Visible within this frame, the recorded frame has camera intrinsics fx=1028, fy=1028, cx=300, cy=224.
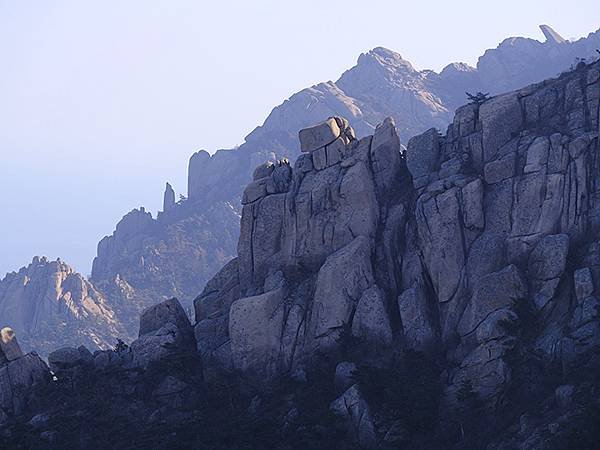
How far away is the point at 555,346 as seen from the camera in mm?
74438

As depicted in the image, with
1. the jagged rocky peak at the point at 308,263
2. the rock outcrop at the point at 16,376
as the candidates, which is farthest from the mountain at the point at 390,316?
the rock outcrop at the point at 16,376

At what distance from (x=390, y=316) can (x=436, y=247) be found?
683 centimetres

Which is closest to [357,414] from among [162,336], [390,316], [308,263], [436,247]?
[390,316]

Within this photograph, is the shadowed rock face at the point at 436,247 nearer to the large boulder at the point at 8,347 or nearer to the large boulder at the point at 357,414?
the large boulder at the point at 357,414

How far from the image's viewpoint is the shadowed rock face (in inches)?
3049

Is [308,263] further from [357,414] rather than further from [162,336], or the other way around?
[357,414]

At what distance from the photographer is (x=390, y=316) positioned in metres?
84.8

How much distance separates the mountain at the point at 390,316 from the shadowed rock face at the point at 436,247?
15cm

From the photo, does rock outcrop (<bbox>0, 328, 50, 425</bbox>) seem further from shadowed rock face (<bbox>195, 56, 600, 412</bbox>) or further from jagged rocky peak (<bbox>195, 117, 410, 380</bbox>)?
shadowed rock face (<bbox>195, 56, 600, 412</bbox>)

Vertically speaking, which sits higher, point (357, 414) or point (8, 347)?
point (8, 347)

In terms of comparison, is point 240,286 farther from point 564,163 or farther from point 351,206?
point 564,163

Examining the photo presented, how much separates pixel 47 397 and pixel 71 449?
34.9ft

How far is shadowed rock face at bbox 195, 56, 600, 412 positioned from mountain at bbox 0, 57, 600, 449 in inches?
6.0

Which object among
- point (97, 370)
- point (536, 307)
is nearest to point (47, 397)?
point (97, 370)
